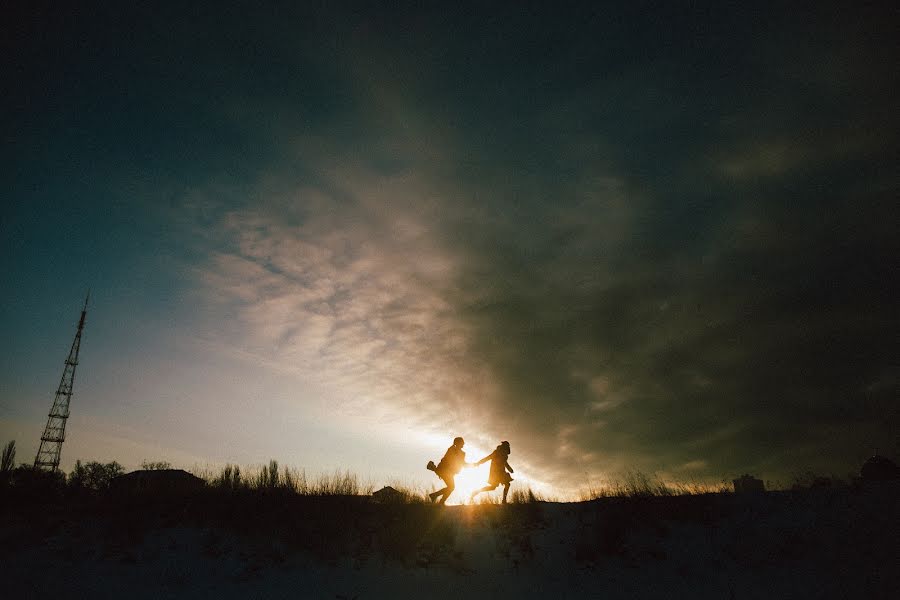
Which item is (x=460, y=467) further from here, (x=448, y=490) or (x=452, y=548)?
(x=452, y=548)

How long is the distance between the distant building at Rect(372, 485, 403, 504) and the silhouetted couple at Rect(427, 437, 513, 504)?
95cm

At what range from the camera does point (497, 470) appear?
13.1 meters

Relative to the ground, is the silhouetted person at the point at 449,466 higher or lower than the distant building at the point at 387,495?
higher

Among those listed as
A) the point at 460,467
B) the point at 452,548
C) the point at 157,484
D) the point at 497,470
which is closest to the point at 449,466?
the point at 460,467

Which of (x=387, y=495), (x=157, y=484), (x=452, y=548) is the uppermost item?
(x=157, y=484)

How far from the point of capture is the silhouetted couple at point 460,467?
12.6 m

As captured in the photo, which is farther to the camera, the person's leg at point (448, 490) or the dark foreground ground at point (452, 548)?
the person's leg at point (448, 490)

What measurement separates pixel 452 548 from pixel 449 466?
2559mm

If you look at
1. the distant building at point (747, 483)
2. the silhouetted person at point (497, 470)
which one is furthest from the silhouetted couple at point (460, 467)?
the distant building at point (747, 483)

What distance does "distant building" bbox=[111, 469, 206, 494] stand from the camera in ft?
40.7

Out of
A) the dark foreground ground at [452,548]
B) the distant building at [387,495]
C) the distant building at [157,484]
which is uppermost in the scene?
the distant building at [157,484]

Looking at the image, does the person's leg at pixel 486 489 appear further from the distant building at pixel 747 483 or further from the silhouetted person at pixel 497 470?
the distant building at pixel 747 483

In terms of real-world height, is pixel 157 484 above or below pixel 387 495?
above

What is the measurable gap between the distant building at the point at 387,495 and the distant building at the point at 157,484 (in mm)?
4980
